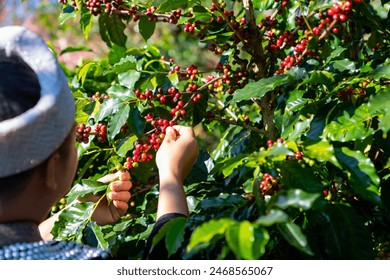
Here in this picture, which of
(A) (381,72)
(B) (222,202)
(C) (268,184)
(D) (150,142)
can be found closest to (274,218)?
(B) (222,202)

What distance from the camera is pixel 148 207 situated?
2.33 metres

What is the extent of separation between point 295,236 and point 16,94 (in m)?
0.60

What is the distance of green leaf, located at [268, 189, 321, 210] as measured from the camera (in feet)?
4.13

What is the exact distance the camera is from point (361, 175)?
1.50 metres

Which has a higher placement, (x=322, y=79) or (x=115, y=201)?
(x=322, y=79)

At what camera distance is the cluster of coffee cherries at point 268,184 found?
66.9 inches

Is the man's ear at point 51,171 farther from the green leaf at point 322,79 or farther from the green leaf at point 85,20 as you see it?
the green leaf at point 85,20

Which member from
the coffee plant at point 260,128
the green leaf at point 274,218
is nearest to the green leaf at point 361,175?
the coffee plant at point 260,128

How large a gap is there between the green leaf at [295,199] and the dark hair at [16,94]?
1.60 feet

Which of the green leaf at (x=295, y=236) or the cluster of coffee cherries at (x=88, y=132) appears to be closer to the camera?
the green leaf at (x=295, y=236)

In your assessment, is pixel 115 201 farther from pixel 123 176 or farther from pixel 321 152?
pixel 321 152

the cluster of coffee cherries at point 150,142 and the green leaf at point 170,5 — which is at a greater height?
the green leaf at point 170,5

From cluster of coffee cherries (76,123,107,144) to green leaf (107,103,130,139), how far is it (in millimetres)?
84

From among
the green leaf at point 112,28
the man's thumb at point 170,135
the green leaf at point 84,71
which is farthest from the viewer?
the green leaf at point 84,71
